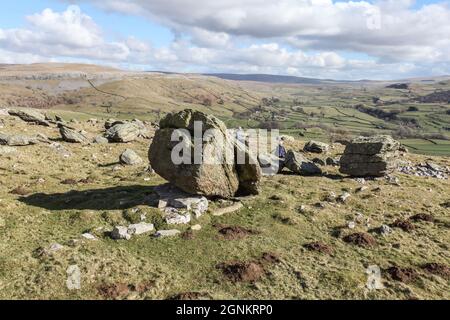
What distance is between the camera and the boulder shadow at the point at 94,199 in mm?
31781

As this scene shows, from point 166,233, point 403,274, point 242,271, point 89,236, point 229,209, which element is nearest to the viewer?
point 242,271

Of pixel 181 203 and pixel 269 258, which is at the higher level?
pixel 181 203

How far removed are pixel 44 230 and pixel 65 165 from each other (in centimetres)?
1893

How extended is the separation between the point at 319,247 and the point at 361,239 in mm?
3555

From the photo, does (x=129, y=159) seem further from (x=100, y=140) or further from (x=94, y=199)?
(x=94, y=199)

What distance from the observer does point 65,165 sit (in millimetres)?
45000

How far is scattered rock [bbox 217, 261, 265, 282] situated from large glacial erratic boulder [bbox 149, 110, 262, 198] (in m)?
8.80

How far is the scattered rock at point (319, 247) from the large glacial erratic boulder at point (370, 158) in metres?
20.1

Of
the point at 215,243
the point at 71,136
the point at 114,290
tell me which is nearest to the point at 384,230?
the point at 215,243

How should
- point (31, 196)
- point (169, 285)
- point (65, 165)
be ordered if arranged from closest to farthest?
point (169, 285) → point (31, 196) → point (65, 165)

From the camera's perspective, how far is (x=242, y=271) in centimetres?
2327

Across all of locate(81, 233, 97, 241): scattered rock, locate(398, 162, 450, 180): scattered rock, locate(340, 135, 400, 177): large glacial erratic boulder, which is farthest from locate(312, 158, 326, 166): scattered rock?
locate(81, 233, 97, 241): scattered rock
